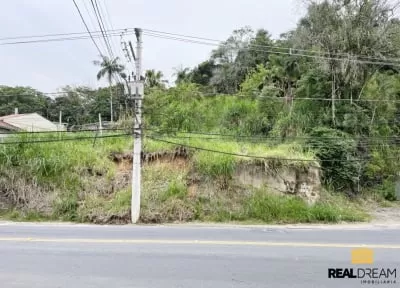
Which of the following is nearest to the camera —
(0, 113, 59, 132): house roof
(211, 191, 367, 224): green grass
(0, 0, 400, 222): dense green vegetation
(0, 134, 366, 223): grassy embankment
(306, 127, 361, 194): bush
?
(0, 134, 366, 223): grassy embankment

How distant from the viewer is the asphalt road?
4914 millimetres

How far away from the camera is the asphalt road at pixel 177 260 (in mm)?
4914

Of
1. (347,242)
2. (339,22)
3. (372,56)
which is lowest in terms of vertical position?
(347,242)

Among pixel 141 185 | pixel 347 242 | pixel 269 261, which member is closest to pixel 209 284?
pixel 269 261

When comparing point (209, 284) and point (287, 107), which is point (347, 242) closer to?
point (209, 284)

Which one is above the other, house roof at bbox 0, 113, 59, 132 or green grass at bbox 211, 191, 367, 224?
house roof at bbox 0, 113, 59, 132

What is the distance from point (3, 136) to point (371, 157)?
17.6 metres

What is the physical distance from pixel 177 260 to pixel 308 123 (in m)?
14.6

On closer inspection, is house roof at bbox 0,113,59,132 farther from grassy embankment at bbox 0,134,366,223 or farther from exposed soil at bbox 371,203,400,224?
exposed soil at bbox 371,203,400,224

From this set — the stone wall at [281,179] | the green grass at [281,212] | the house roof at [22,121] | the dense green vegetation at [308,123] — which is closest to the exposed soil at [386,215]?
the green grass at [281,212]

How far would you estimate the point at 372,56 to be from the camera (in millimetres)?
18906

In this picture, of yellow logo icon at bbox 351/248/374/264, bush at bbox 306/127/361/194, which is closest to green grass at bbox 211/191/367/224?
bush at bbox 306/127/361/194

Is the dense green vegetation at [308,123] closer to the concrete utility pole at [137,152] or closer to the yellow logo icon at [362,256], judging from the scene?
the concrete utility pole at [137,152]

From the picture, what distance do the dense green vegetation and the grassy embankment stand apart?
0.18 ft
